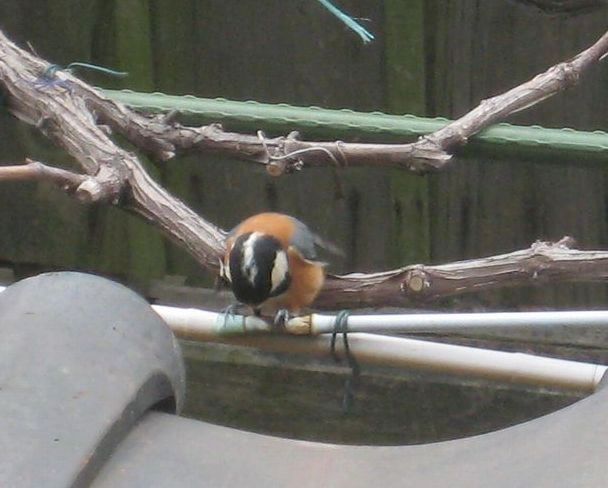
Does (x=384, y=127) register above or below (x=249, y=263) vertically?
above

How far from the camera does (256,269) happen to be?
6.81 ft

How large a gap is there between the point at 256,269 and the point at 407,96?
2.48 ft

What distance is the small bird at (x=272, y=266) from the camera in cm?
203

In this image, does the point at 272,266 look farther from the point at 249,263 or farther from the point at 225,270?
the point at 225,270

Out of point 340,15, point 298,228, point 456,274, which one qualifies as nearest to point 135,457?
point 456,274

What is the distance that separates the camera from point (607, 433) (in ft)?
2.30

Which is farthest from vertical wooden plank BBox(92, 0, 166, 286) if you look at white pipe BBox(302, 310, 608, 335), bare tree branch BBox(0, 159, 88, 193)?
white pipe BBox(302, 310, 608, 335)

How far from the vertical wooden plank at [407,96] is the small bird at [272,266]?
0.40 metres

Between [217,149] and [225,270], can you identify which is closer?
[217,149]

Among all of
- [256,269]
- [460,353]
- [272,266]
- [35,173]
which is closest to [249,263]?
[256,269]

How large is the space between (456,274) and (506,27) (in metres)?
1.19

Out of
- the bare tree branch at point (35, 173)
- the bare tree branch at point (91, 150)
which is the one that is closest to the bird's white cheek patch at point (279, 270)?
the bare tree branch at point (91, 150)

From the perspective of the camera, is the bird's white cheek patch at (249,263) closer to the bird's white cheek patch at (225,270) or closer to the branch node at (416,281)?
the bird's white cheek patch at (225,270)

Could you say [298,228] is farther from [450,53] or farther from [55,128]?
[55,128]
